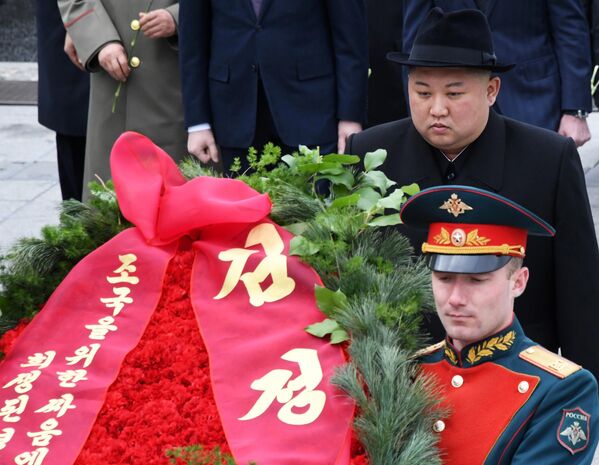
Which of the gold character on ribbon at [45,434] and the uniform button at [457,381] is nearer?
the gold character on ribbon at [45,434]

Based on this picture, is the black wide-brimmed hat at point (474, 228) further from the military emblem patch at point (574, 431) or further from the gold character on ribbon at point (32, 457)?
the gold character on ribbon at point (32, 457)

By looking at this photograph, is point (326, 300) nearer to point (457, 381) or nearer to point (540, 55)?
point (457, 381)

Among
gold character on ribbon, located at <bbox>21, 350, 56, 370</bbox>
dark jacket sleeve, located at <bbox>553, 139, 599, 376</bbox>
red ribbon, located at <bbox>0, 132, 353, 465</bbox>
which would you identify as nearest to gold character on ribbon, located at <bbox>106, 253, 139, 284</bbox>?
red ribbon, located at <bbox>0, 132, 353, 465</bbox>

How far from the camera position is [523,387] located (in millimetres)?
2637

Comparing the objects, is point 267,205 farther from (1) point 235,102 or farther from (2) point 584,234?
(1) point 235,102

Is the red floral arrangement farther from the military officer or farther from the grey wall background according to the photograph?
the grey wall background

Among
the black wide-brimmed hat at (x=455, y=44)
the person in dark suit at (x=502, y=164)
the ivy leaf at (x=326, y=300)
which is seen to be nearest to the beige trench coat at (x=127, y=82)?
the person in dark suit at (x=502, y=164)

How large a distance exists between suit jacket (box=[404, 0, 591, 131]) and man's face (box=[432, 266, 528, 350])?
81.9 inches

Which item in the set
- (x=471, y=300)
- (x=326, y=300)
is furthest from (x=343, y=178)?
(x=471, y=300)

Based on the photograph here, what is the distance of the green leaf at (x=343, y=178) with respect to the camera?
122 inches

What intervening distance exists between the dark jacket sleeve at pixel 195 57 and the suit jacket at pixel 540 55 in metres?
0.85

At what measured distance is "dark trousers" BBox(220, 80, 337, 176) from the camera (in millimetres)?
4723

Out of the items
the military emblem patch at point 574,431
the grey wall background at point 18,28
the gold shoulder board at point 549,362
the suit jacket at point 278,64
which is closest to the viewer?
the military emblem patch at point 574,431

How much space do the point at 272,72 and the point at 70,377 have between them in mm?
2161
